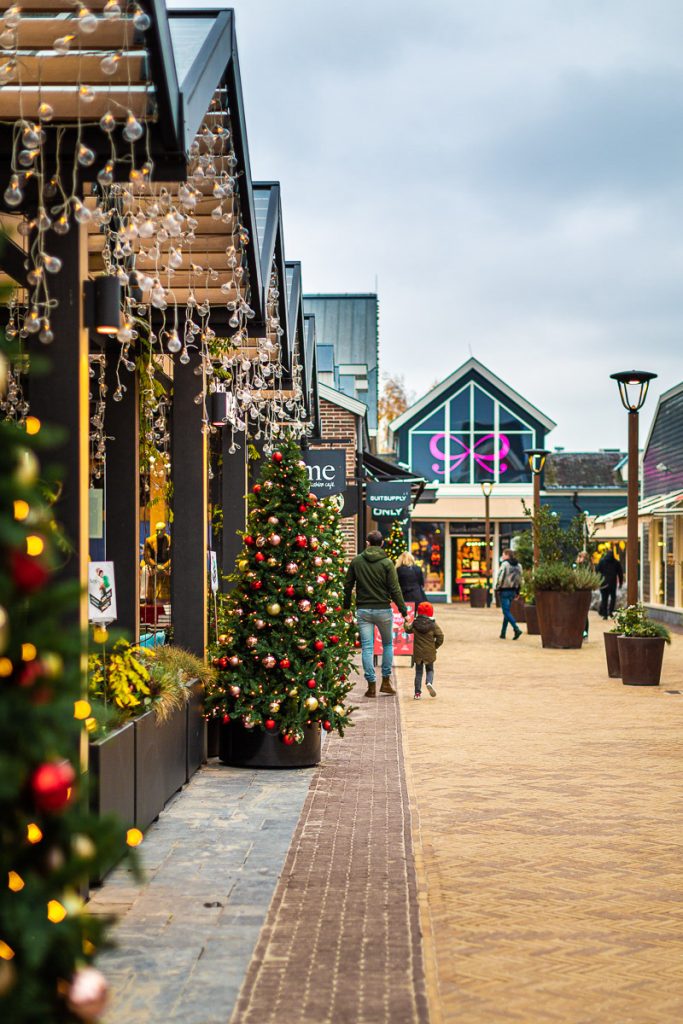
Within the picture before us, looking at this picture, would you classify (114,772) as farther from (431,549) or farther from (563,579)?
(431,549)

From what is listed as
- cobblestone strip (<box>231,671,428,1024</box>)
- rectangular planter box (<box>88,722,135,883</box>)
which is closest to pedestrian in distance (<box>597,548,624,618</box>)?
cobblestone strip (<box>231,671,428,1024</box>)

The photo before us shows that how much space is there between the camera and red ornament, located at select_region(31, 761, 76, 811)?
1.80 m

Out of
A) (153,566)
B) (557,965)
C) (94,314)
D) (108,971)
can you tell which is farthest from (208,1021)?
(153,566)

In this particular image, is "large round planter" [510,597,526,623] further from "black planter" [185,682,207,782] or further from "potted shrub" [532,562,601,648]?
"black planter" [185,682,207,782]

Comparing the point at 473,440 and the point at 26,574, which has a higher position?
the point at 473,440

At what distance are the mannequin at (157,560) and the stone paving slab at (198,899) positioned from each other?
192 inches

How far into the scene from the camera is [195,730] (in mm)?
8547

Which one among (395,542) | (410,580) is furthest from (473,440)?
(410,580)

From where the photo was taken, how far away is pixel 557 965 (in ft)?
15.4

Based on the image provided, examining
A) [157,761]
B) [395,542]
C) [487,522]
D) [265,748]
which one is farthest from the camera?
[487,522]

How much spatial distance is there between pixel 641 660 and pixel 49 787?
46.5 ft

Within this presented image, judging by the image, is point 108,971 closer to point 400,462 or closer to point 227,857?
point 227,857

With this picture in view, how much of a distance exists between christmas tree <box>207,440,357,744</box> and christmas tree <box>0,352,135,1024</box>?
6718 millimetres

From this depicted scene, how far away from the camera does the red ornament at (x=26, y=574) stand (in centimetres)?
180
